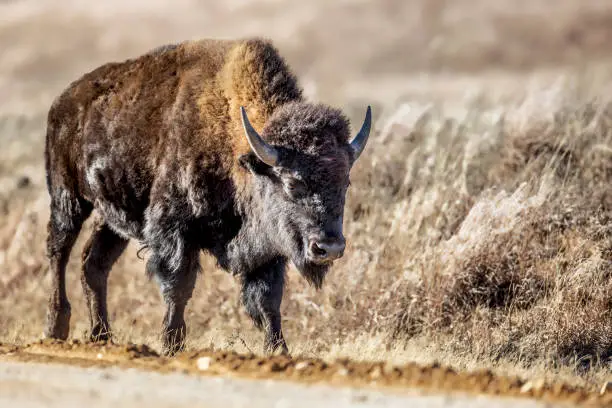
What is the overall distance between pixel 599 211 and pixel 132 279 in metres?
5.43

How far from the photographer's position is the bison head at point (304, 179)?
9141 millimetres

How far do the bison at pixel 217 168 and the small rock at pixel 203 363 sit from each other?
154 cm

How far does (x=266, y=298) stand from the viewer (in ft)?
32.8

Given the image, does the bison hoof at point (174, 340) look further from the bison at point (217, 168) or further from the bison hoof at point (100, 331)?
the bison hoof at point (100, 331)

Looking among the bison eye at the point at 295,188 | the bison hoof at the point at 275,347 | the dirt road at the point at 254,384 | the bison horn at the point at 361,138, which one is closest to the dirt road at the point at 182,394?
the dirt road at the point at 254,384

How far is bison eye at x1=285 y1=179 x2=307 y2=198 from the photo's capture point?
9.31 metres

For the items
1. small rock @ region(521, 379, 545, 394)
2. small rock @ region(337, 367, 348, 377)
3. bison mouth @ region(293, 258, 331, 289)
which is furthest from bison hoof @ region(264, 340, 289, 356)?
small rock @ region(521, 379, 545, 394)

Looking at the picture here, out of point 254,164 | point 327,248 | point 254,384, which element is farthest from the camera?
point 254,164

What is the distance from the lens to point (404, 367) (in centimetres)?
735

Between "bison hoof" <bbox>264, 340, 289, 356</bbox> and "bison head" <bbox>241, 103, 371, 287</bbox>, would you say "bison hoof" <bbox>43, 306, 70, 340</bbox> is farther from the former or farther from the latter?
"bison head" <bbox>241, 103, 371, 287</bbox>

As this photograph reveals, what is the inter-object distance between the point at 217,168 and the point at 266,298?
1212mm

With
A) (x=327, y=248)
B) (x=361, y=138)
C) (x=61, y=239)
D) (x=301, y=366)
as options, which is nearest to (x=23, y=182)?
(x=61, y=239)

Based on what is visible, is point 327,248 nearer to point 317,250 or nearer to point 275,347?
point 317,250

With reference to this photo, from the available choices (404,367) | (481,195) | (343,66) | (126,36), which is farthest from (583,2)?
(404,367)
